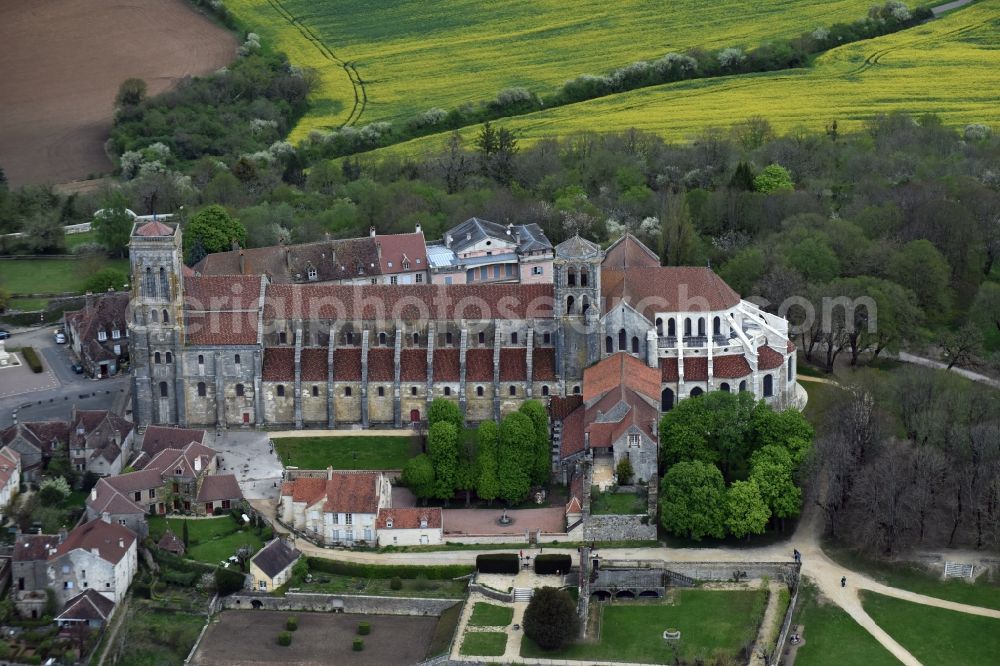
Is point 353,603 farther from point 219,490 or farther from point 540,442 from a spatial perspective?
point 540,442

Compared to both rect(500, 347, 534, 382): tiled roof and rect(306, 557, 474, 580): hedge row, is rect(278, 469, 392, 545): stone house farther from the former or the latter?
rect(500, 347, 534, 382): tiled roof

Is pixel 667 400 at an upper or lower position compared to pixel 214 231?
lower

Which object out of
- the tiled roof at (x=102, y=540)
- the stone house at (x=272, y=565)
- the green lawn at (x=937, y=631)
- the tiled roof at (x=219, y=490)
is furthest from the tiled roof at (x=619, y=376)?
the tiled roof at (x=102, y=540)

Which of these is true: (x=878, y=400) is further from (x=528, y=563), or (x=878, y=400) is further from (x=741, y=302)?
(x=528, y=563)

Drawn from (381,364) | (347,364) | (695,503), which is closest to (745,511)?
(695,503)

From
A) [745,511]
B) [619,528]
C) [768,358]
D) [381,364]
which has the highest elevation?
[381,364]

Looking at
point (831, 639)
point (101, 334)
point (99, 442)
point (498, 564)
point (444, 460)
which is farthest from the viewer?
point (101, 334)
